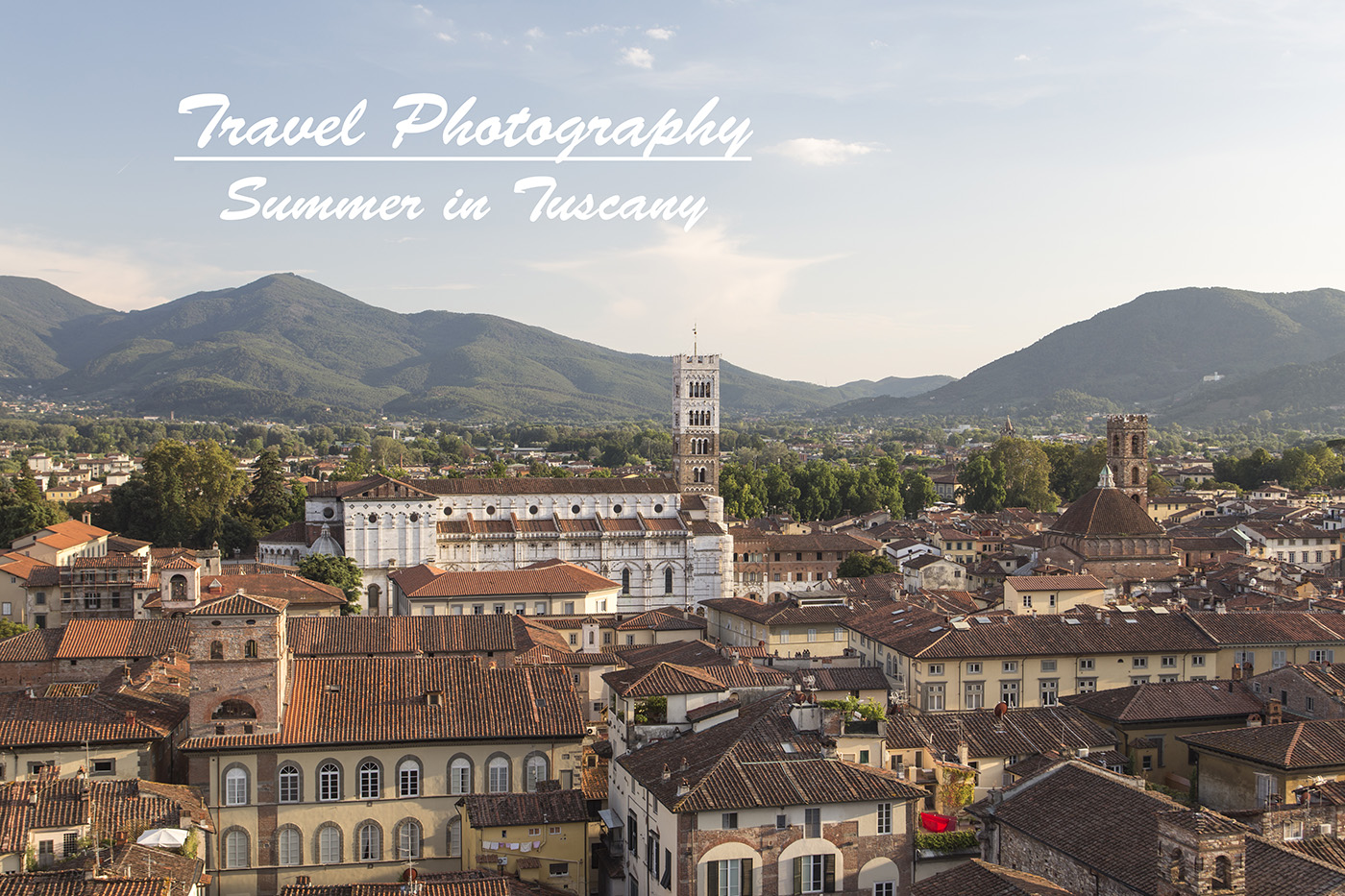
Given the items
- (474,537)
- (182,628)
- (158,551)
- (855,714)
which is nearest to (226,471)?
(158,551)

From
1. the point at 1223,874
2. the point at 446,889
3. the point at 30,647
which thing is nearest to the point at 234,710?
the point at 446,889

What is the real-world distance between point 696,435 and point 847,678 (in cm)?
5847

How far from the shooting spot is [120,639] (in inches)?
1638

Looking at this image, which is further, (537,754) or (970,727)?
(970,727)

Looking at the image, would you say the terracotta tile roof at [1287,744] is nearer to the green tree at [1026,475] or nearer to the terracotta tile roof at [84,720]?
the terracotta tile roof at [84,720]

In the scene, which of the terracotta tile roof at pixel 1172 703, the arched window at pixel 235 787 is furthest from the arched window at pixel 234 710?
the terracotta tile roof at pixel 1172 703

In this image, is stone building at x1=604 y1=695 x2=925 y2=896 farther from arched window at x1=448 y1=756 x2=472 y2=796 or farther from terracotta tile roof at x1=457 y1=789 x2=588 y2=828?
arched window at x1=448 y1=756 x2=472 y2=796

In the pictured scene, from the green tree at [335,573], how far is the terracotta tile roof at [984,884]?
160 ft

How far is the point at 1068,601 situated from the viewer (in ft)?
178

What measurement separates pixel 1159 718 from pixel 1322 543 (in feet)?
209

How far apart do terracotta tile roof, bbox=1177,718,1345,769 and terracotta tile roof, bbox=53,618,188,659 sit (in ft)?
100

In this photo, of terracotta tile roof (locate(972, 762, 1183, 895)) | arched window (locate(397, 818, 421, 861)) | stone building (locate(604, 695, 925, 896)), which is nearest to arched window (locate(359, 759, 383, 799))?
arched window (locate(397, 818, 421, 861))

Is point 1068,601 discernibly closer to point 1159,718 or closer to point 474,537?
point 1159,718

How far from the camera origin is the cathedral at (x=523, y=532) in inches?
2908
